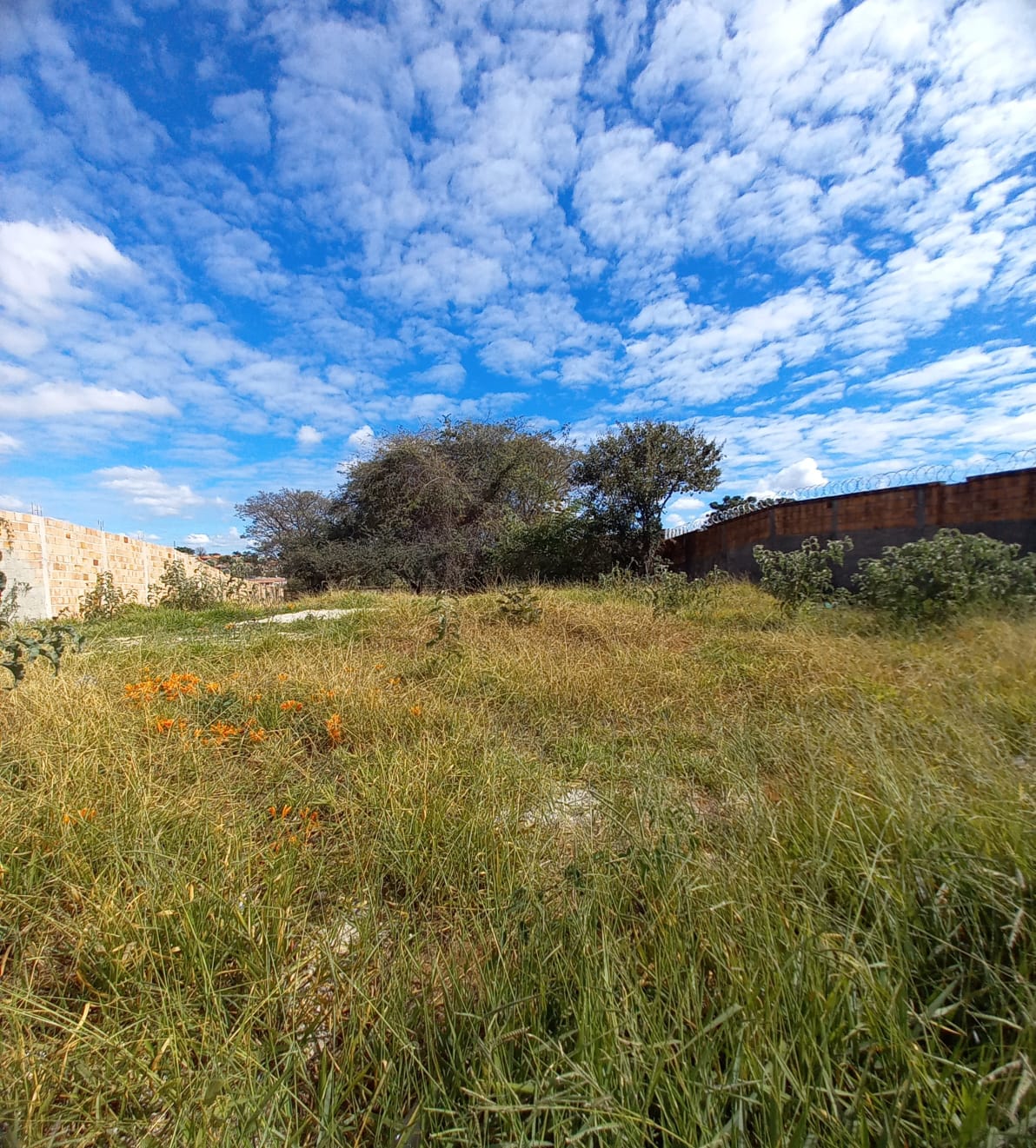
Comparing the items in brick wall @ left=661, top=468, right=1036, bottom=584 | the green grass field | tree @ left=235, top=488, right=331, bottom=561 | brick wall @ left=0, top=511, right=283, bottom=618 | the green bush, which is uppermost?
tree @ left=235, top=488, right=331, bottom=561

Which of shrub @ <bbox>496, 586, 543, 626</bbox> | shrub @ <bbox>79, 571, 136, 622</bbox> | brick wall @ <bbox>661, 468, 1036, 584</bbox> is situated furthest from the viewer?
shrub @ <bbox>79, 571, 136, 622</bbox>

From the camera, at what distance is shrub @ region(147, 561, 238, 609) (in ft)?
30.8

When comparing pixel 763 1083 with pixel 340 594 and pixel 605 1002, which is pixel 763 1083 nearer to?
pixel 605 1002

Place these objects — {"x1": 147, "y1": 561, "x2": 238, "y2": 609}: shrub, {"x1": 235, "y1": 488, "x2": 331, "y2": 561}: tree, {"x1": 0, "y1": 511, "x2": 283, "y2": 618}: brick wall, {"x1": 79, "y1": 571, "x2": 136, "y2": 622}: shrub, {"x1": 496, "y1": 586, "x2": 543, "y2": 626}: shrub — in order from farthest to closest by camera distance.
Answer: {"x1": 235, "y1": 488, "x2": 331, "y2": 561}: tree → {"x1": 147, "y1": 561, "x2": 238, "y2": 609}: shrub → {"x1": 79, "y1": 571, "x2": 136, "y2": 622}: shrub → {"x1": 0, "y1": 511, "x2": 283, "y2": 618}: brick wall → {"x1": 496, "y1": 586, "x2": 543, "y2": 626}: shrub

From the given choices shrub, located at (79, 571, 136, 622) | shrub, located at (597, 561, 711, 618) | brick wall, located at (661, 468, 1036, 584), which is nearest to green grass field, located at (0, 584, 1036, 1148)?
shrub, located at (597, 561, 711, 618)

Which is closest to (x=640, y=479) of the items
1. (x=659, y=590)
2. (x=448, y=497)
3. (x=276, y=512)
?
(x=659, y=590)

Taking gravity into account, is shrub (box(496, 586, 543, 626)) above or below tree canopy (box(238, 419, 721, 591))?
below

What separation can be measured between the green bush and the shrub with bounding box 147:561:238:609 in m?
9.96

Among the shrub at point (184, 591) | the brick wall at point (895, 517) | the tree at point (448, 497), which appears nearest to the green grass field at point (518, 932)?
the brick wall at point (895, 517)

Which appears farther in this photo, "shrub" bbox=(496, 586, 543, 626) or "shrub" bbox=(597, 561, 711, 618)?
"shrub" bbox=(597, 561, 711, 618)

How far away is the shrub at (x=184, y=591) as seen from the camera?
940cm

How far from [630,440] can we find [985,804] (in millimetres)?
8998

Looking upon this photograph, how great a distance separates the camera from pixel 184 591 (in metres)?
9.45

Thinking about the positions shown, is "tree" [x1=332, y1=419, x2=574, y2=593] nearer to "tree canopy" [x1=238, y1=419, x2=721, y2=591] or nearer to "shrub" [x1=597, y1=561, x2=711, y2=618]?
"tree canopy" [x1=238, y1=419, x2=721, y2=591]
